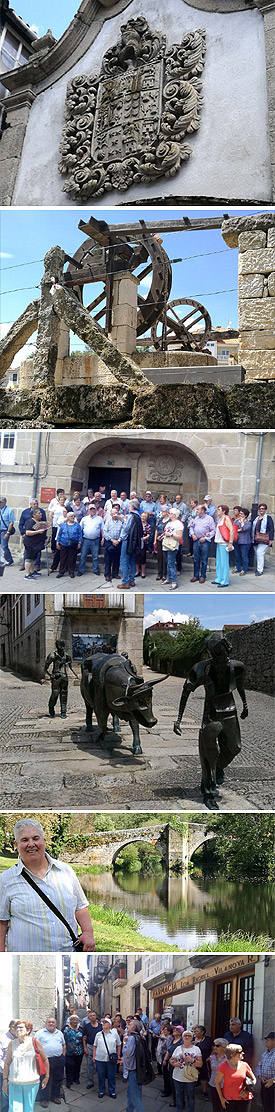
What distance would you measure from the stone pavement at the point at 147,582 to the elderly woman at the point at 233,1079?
2.99 metres

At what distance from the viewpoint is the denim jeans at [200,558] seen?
5.54m

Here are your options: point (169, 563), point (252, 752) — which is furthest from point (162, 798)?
point (169, 563)

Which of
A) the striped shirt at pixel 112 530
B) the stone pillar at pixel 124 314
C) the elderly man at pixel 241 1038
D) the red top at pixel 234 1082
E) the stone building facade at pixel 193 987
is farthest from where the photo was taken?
the stone pillar at pixel 124 314

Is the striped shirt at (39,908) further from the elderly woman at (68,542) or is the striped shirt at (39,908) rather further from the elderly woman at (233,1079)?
the elderly woman at (68,542)

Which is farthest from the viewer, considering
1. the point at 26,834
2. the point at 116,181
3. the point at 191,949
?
the point at 116,181

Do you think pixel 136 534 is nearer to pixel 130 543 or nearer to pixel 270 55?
pixel 130 543

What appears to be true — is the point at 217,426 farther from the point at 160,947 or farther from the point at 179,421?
the point at 160,947

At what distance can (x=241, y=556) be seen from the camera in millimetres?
5508

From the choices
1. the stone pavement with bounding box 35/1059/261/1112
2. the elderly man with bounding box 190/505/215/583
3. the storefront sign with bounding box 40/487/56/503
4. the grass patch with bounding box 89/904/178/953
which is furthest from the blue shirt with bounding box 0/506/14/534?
the stone pavement with bounding box 35/1059/261/1112

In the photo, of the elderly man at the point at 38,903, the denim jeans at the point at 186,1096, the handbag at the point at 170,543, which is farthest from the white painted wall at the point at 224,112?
the denim jeans at the point at 186,1096

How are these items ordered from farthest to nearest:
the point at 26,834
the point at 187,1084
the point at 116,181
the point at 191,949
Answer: the point at 116,181, the point at 191,949, the point at 187,1084, the point at 26,834

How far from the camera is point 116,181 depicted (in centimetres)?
792

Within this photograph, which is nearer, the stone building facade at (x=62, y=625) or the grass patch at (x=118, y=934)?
the grass patch at (x=118, y=934)

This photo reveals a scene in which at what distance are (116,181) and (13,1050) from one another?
764 centimetres
